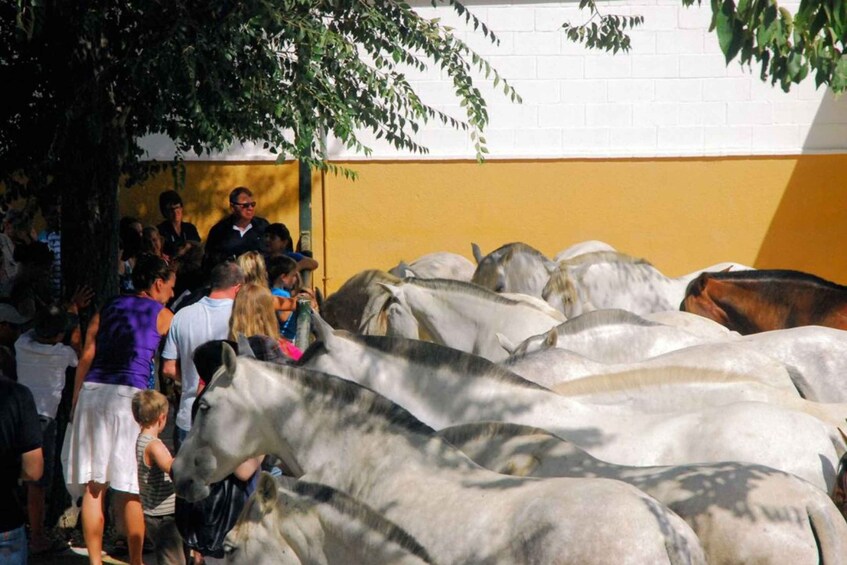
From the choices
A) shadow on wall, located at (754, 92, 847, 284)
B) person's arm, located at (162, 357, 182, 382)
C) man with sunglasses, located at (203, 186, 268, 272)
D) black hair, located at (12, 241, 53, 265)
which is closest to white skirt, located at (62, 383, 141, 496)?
person's arm, located at (162, 357, 182, 382)

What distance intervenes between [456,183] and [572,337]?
276 inches

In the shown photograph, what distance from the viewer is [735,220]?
49.0 ft

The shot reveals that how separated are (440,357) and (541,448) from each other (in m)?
1.06

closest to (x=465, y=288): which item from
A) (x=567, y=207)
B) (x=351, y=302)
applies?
(x=351, y=302)

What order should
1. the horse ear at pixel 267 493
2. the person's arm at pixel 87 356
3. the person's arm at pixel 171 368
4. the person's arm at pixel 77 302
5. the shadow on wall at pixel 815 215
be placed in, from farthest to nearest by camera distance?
the shadow on wall at pixel 815 215, the person's arm at pixel 77 302, the person's arm at pixel 87 356, the person's arm at pixel 171 368, the horse ear at pixel 267 493

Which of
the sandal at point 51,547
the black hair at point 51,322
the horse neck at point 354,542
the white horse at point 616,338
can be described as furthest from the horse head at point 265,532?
the sandal at point 51,547

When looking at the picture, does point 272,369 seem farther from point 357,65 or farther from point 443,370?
point 357,65

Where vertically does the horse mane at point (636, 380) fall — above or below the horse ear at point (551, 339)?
below

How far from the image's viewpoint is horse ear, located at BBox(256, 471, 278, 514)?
14.6 ft

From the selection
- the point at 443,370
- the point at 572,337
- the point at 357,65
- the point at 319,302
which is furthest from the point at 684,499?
the point at 319,302

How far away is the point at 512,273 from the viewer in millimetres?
11023

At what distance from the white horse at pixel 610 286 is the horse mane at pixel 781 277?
2.58 feet

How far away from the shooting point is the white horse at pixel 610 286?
34.1 feet

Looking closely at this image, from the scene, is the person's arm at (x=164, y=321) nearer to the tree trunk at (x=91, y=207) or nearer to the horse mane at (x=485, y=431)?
the tree trunk at (x=91, y=207)
